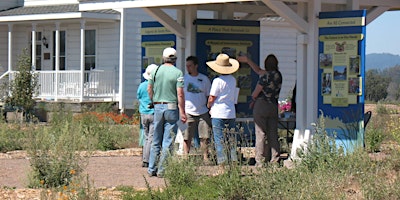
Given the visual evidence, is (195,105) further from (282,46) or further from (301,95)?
(282,46)

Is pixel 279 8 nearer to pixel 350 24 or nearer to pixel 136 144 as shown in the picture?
pixel 350 24

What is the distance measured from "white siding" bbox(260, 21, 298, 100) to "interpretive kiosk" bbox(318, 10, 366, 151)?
19.9 meters

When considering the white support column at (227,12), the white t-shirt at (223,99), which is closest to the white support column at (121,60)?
the white support column at (227,12)

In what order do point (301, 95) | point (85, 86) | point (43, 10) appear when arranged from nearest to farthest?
1. point (301, 95)
2. point (85, 86)
3. point (43, 10)

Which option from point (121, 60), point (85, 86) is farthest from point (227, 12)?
point (85, 86)

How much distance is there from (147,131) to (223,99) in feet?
4.33

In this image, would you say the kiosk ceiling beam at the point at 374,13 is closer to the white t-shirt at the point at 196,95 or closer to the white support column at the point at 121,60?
the white t-shirt at the point at 196,95

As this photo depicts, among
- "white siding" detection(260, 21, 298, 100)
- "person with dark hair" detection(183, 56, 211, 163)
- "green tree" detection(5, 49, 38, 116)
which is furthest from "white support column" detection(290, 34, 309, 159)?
"white siding" detection(260, 21, 298, 100)

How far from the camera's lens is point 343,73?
14.0 m

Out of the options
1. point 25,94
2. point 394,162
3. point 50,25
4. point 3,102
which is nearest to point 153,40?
point 394,162

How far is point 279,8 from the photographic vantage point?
13906 mm

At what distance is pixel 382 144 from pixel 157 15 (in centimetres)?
513

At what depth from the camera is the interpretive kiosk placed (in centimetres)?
1373

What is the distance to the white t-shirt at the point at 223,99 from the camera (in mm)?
13922
